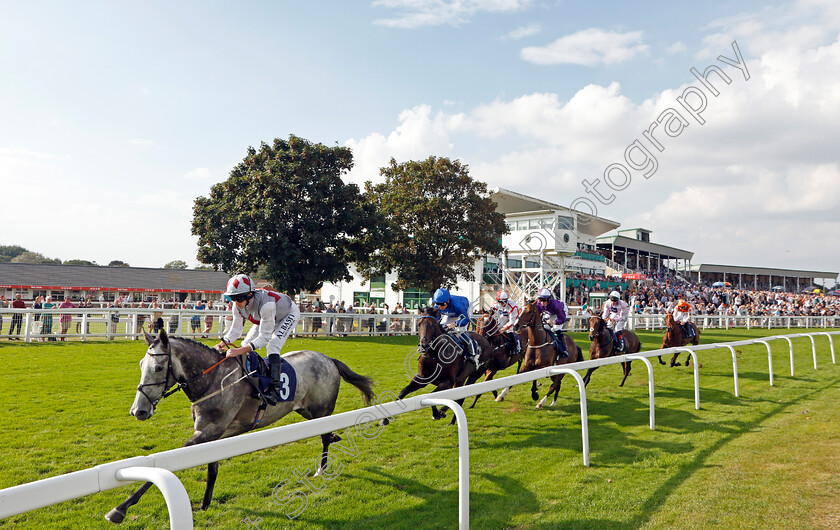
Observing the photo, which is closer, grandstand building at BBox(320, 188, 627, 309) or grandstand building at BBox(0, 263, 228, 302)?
grandstand building at BBox(320, 188, 627, 309)

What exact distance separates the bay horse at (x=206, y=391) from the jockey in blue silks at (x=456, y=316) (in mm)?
2686

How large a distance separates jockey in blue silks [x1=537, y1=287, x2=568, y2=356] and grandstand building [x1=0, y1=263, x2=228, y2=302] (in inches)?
1219

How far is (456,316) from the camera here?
7.36m

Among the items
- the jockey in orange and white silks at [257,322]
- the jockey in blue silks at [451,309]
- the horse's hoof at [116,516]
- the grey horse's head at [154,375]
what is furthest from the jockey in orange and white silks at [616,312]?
the horse's hoof at [116,516]

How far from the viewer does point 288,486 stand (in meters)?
4.20

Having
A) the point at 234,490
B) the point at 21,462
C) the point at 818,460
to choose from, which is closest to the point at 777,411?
the point at 818,460

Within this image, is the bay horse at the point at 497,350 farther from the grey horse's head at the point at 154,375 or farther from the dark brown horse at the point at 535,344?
the grey horse's head at the point at 154,375

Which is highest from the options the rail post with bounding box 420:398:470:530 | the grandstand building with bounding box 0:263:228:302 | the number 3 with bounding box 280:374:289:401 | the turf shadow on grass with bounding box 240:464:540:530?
the grandstand building with bounding box 0:263:228:302

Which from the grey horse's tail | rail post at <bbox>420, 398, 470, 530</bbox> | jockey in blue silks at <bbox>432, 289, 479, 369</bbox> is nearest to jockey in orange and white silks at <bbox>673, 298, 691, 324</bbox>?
jockey in blue silks at <bbox>432, 289, 479, 369</bbox>

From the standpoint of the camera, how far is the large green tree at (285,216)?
16.6 m

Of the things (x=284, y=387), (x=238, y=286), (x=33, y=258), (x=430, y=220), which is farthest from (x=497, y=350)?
(x=33, y=258)

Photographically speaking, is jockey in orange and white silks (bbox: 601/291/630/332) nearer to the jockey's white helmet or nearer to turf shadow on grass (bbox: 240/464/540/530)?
turf shadow on grass (bbox: 240/464/540/530)

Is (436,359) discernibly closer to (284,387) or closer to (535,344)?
(535,344)

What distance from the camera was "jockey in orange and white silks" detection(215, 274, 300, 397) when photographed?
4.22 metres
